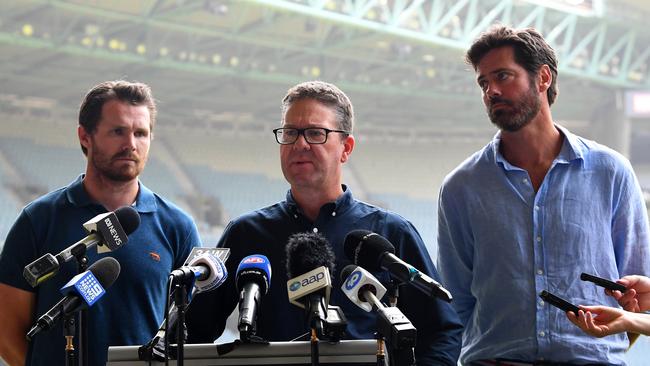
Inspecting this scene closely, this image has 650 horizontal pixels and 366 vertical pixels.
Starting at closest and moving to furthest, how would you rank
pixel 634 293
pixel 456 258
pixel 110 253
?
1. pixel 634 293
2. pixel 456 258
3. pixel 110 253

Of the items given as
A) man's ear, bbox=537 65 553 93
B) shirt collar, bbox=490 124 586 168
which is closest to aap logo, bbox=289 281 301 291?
shirt collar, bbox=490 124 586 168

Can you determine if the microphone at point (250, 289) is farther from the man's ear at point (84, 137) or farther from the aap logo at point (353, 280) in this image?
the man's ear at point (84, 137)

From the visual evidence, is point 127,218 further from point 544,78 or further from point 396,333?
point 544,78

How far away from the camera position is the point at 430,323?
1967mm

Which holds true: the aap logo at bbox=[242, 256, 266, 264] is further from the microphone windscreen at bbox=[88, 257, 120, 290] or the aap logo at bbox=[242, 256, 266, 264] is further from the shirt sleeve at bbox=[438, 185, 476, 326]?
the shirt sleeve at bbox=[438, 185, 476, 326]

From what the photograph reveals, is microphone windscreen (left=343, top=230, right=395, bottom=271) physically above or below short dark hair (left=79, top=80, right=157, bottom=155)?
below

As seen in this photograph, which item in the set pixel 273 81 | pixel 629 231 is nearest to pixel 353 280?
pixel 629 231

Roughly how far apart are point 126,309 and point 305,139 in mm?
719

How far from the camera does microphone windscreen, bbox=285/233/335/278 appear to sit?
5.32ft

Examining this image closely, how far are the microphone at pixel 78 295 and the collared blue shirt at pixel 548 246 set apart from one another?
951mm

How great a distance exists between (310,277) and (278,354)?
0.15 metres

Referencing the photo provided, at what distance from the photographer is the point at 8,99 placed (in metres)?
13.5

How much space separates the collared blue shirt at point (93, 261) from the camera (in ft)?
7.58

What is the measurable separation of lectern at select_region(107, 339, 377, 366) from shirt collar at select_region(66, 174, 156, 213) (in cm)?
94
